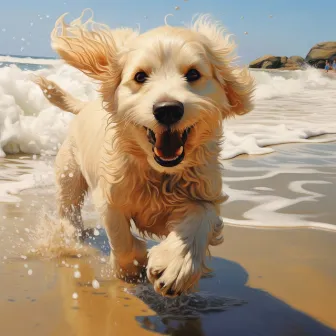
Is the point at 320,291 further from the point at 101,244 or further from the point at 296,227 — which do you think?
the point at 101,244

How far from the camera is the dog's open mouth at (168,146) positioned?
3066mm

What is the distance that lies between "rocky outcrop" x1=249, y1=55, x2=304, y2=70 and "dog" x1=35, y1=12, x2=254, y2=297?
59.4m

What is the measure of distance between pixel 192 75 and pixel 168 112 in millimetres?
399

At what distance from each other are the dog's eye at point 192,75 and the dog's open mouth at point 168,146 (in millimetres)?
281

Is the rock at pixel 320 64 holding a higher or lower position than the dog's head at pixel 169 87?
lower

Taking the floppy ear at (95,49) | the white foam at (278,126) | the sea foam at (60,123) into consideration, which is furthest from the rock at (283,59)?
the floppy ear at (95,49)

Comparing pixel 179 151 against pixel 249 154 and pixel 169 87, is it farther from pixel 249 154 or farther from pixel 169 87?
pixel 249 154

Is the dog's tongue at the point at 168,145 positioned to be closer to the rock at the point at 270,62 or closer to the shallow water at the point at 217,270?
the shallow water at the point at 217,270

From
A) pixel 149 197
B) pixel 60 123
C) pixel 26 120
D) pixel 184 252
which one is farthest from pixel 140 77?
pixel 26 120

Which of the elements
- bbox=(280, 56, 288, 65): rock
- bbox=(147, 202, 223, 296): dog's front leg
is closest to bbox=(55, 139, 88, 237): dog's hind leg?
bbox=(147, 202, 223, 296): dog's front leg

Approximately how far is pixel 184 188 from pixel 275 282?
2.96ft

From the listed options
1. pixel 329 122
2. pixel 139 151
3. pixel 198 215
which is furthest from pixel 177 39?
pixel 329 122

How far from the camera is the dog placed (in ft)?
9.71

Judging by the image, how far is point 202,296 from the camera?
139 inches
